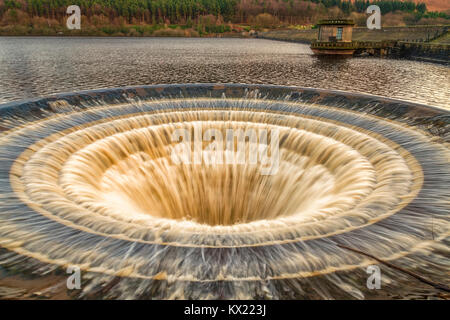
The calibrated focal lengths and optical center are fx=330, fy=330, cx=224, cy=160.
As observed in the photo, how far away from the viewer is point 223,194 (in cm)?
1345

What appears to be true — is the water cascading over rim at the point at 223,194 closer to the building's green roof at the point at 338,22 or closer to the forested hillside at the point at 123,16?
the building's green roof at the point at 338,22

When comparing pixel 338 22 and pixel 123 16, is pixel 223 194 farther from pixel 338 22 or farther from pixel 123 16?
pixel 123 16

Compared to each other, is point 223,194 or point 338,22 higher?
point 338,22

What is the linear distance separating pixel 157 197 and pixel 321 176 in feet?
19.4

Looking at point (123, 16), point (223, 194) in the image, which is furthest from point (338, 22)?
point (123, 16)

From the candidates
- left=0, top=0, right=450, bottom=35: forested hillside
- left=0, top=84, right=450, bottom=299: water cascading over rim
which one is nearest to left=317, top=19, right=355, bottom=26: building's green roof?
left=0, top=84, right=450, bottom=299: water cascading over rim

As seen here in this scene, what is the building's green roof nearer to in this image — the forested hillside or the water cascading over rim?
the water cascading over rim

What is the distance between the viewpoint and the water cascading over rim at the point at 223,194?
5.61 meters

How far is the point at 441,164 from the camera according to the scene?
10164mm

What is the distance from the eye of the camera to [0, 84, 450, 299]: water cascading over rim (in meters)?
5.61

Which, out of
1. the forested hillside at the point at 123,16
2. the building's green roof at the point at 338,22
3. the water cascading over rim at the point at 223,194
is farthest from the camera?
the forested hillside at the point at 123,16

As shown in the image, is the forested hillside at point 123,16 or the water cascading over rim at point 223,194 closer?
the water cascading over rim at point 223,194

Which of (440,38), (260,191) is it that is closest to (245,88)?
(260,191)

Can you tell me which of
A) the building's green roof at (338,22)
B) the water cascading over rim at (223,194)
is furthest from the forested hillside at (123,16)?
the water cascading over rim at (223,194)
